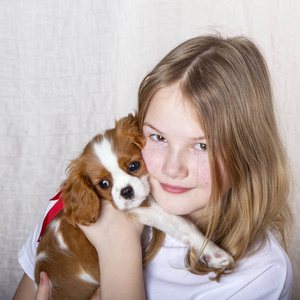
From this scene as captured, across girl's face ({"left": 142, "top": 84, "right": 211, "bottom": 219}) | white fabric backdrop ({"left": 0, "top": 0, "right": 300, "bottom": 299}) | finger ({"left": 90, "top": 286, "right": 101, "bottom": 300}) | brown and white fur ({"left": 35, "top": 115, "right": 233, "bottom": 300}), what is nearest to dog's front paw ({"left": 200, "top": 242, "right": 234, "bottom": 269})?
brown and white fur ({"left": 35, "top": 115, "right": 233, "bottom": 300})

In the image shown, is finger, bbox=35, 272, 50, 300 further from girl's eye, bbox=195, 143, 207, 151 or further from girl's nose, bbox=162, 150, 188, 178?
girl's eye, bbox=195, 143, 207, 151

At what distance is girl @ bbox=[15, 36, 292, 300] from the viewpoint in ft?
5.14

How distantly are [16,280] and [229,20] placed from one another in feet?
5.64

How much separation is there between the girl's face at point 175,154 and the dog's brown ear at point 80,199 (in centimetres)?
21

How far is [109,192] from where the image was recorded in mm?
1664

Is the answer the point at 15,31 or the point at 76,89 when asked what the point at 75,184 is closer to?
the point at 76,89

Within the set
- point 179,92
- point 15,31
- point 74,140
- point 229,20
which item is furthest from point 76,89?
point 179,92

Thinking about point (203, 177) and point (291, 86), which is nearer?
point (203, 177)

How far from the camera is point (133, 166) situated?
1.66 meters

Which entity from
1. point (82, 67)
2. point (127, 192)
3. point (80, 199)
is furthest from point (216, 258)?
point (82, 67)

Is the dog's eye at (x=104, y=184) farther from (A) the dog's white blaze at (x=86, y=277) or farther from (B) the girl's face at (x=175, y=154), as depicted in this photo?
(A) the dog's white blaze at (x=86, y=277)

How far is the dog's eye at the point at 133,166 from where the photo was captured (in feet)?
5.41

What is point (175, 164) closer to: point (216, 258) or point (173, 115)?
point (173, 115)

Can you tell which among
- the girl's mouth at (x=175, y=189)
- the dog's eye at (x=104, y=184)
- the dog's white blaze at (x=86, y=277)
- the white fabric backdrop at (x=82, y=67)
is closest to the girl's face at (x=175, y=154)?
the girl's mouth at (x=175, y=189)
